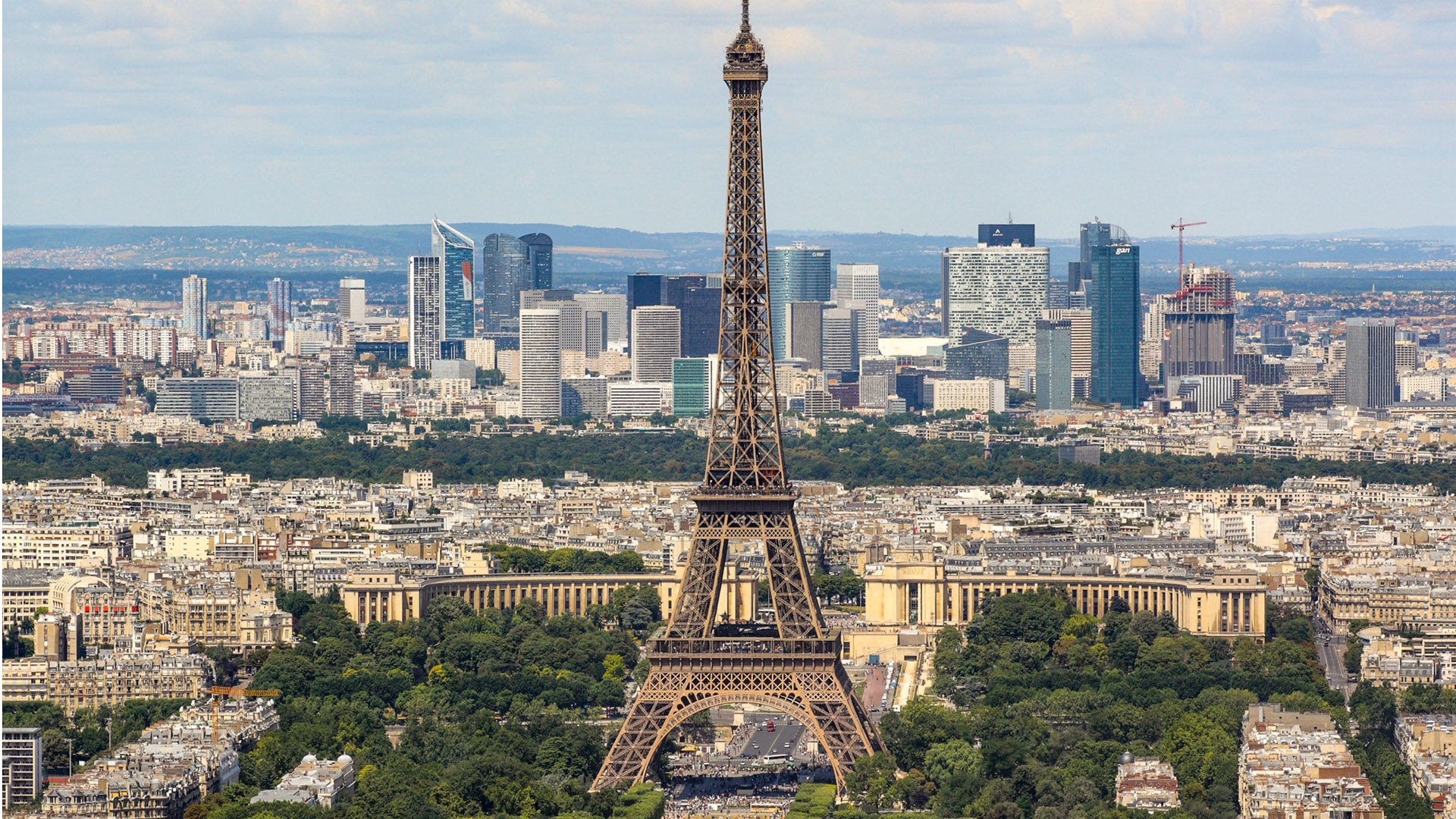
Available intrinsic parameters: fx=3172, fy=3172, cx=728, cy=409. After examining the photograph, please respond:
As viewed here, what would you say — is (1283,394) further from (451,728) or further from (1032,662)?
(451,728)

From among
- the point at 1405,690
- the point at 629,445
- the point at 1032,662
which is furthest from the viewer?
the point at 629,445

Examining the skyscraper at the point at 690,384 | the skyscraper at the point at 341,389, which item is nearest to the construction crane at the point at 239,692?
the skyscraper at the point at 341,389

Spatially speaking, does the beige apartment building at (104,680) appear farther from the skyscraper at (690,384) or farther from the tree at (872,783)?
the skyscraper at (690,384)

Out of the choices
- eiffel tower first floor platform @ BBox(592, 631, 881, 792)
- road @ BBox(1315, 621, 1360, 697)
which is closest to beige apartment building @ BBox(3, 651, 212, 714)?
eiffel tower first floor platform @ BBox(592, 631, 881, 792)

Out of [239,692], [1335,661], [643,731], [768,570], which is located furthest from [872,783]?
[1335,661]

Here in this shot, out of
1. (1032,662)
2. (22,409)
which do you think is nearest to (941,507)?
(1032,662)

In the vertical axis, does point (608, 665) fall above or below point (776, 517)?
Answer: below
